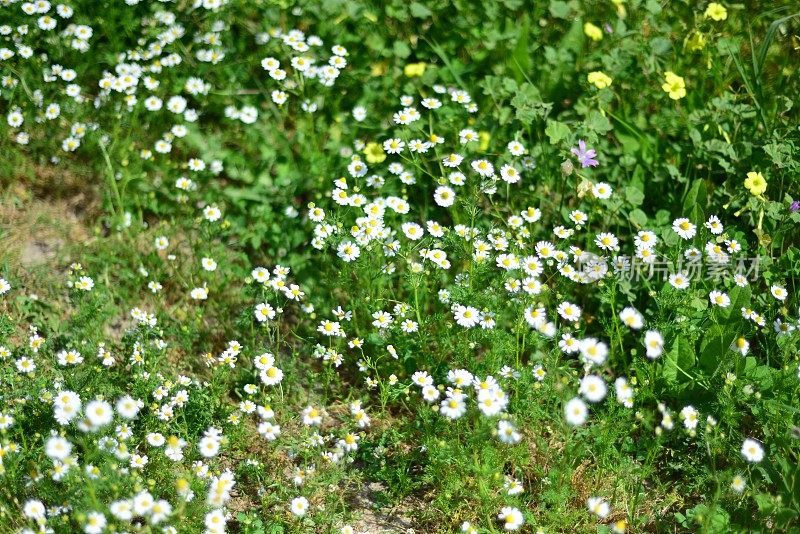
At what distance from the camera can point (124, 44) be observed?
4.48 metres

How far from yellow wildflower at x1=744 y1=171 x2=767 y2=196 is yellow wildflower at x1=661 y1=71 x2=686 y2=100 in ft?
1.78

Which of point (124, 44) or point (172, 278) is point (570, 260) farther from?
point (124, 44)

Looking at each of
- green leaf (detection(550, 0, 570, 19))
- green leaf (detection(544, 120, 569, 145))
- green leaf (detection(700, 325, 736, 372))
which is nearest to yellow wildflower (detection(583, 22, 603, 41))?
green leaf (detection(550, 0, 570, 19))

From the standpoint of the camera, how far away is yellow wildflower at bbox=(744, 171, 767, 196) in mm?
3361

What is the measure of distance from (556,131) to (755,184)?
2.75 ft

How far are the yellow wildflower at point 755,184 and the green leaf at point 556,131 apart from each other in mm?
768

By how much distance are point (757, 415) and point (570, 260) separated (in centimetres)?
91

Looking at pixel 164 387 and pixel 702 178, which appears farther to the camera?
pixel 702 178

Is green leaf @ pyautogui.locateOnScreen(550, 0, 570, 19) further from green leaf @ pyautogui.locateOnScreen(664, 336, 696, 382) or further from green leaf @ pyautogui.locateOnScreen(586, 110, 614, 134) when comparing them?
green leaf @ pyautogui.locateOnScreen(664, 336, 696, 382)

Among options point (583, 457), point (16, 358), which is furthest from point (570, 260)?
point (16, 358)

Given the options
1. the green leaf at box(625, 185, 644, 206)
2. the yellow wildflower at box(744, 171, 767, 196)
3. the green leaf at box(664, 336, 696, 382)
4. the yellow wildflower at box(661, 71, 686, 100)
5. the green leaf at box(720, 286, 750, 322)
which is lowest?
the green leaf at box(664, 336, 696, 382)

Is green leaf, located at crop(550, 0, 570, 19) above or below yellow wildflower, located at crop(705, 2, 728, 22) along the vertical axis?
below

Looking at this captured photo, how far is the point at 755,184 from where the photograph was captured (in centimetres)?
338

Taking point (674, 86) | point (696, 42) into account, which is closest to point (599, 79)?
point (674, 86)
